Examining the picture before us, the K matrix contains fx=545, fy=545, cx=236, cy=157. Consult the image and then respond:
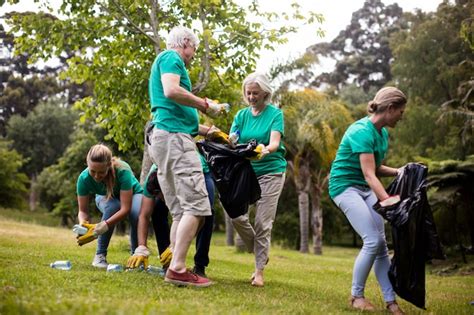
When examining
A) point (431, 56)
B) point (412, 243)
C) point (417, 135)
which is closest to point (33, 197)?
point (417, 135)

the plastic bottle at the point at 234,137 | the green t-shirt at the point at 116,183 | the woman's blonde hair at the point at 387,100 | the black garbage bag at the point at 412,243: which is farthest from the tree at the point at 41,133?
the black garbage bag at the point at 412,243

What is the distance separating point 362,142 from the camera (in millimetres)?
4508

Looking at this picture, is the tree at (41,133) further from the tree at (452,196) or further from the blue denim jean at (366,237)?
the blue denim jean at (366,237)

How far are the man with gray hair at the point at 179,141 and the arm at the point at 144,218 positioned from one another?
0.77m

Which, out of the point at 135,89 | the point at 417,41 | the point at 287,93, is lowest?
the point at 135,89

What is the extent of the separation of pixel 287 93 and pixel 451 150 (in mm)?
9756

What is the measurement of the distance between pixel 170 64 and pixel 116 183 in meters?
1.67

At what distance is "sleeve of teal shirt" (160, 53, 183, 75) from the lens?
460 cm

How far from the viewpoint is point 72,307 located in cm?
297

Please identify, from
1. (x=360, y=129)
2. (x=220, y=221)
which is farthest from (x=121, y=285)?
(x=220, y=221)

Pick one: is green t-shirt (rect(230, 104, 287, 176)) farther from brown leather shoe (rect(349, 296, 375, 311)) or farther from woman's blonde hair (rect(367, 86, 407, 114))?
brown leather shoe (rect(349, 296, 375, 311))

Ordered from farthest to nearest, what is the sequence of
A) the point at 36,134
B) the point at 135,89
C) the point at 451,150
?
the point at 36,134
the point at 451,150
the point at 135,89

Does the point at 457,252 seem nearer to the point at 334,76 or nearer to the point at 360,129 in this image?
the point at 360,129

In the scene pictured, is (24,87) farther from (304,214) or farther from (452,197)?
(452,197)
